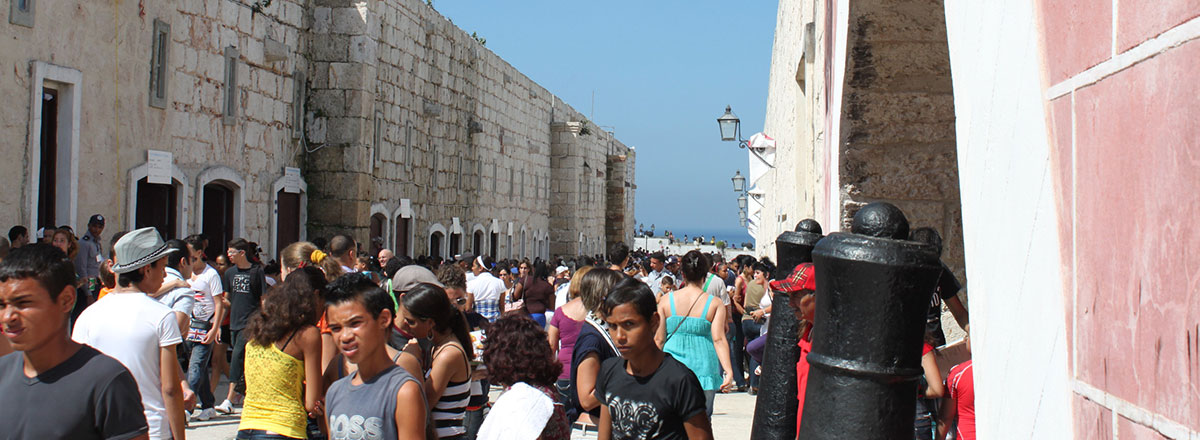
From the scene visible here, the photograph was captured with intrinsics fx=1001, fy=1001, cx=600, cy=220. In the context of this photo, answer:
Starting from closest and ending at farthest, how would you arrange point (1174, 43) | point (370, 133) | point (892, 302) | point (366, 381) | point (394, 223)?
point (1174, 43), point (892, 302), point (366, 381), point (370, 133), point (394, 223)

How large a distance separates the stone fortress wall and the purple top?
6.70m

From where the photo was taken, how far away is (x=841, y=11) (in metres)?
3.95

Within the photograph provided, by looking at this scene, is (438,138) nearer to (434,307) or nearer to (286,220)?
(286,220)

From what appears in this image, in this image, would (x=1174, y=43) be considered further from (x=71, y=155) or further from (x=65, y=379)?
(x=71, y=155)

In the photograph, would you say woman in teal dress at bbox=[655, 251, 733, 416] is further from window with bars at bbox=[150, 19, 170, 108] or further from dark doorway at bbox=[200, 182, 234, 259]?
dark doorway at bbox=[200, 182, 234, 259]

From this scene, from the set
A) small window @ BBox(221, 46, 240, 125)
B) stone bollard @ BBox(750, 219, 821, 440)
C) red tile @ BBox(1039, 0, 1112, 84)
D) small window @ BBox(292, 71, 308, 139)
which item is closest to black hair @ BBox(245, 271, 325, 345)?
stone bollard @ BBox(750, 219, 821, 440)

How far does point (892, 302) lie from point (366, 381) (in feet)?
8.04

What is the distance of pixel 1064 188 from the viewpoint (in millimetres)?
1439

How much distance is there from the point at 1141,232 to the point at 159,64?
1286cm

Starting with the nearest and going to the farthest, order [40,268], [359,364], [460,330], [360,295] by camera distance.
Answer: [40,268], [359,364], [360,295], [460,330]

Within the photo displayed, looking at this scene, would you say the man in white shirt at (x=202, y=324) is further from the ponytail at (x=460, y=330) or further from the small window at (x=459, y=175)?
the small window at (x=459, y=175)

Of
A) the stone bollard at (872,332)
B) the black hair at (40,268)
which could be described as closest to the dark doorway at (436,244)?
the black hair at (40,268)

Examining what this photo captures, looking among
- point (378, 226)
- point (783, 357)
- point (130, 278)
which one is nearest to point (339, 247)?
point (130, 278)

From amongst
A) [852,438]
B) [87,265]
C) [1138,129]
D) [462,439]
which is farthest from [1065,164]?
[87,265]
